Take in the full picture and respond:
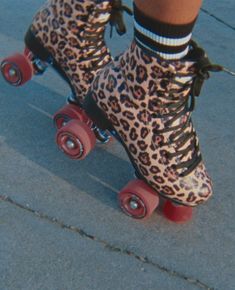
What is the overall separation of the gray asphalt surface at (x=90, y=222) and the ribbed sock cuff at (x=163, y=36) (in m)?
0.40

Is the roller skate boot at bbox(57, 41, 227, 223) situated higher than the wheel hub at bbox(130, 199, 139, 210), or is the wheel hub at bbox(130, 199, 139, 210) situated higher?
the roller skate boot at bbox(57, 41, 227, 223)

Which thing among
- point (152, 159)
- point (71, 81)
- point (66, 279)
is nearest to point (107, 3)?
point (71, 81)

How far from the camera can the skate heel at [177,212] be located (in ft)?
3.86

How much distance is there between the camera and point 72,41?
49.8 inches

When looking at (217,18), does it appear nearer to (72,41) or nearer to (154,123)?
(72,41)

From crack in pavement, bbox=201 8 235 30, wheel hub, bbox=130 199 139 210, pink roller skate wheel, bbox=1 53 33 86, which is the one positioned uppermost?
pink roller skate wheel, bbox=1 53 33 86

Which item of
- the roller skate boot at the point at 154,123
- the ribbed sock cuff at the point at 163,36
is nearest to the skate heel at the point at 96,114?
the roller skate boot at the point at 154,123

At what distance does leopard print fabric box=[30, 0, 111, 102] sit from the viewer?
122 centimetres

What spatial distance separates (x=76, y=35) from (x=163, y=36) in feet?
1.08

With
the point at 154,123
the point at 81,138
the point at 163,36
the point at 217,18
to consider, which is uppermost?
the point at 163,36

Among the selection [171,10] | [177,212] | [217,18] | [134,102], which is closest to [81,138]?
→ [134,102]

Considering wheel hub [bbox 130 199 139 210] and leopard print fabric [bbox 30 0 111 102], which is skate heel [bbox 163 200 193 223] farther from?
leopard print fabric [bbox 30 0 111 102]

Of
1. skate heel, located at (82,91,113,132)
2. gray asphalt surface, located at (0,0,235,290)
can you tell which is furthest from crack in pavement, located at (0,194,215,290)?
skate heel, located at (82,91,113,132)

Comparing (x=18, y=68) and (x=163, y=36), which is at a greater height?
(x=163, y=36)
